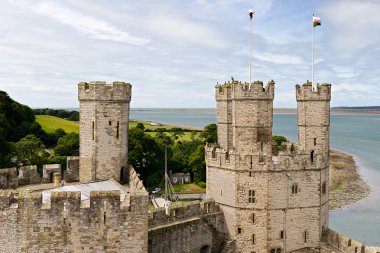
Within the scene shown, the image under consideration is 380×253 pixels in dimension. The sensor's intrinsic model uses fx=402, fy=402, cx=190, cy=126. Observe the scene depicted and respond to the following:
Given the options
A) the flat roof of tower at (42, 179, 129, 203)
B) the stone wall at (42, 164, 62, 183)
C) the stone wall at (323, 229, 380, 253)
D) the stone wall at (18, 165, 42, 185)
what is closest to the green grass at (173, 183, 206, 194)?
the stone wall at (323, 229, 380, 253)

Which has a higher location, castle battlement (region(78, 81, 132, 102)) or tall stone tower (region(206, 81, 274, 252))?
castle battlement (region(78, 81, 132, 102))

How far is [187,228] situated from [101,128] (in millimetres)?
6983

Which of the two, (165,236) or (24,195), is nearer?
(24,195)

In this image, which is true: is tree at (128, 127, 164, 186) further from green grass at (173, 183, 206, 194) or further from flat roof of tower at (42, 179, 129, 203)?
flat roof of tower at (42, 179, 129, 203)

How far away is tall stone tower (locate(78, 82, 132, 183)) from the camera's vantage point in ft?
70.8

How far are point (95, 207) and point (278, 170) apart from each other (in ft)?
37.1

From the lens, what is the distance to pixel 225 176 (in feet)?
74.3

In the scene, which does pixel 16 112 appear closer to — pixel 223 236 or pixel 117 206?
pixel 223 236

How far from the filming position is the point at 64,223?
13852 millimetres

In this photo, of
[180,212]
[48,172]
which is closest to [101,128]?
[48,172]

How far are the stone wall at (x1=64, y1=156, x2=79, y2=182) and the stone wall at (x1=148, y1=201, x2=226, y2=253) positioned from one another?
621 cm

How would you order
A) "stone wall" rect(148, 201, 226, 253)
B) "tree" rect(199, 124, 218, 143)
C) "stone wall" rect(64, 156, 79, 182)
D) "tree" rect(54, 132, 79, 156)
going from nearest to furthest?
"stone wall" rect(148, 201, 226, 253) → "stone wall" rect(64, 156, 79, 182) → "tree" rect(54, 132, 79, 156) → "tree" rect(199, 124, 218, 143)

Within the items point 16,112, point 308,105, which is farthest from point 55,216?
point 16,112

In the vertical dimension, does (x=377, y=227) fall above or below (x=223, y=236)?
below
